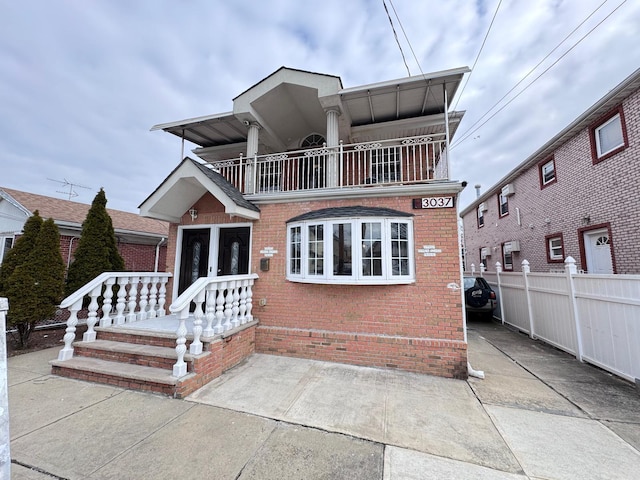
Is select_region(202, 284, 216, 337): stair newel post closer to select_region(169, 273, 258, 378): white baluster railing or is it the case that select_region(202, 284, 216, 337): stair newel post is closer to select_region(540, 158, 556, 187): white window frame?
select_region(169, 273, 258, 378): white baluster railing

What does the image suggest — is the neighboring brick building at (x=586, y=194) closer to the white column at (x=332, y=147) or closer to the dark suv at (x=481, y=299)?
the dark suv at (x=481, y=299)

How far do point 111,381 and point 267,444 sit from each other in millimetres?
3034

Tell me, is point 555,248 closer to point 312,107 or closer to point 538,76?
point 538,76

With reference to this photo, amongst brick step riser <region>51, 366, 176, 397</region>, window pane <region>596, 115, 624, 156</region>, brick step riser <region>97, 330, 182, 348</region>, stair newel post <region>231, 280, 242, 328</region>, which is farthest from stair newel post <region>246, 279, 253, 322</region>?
window pane <region>596, 115, 624, 156</region>

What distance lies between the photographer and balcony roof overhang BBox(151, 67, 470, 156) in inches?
229

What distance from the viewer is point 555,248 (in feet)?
31.2

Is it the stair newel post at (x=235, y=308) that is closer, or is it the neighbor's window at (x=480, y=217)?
the stair newel post at (x=235, y=308)

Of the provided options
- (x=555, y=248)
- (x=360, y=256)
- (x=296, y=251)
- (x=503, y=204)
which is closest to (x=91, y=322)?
(x=296, y=251)

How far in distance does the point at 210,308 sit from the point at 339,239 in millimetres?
2673

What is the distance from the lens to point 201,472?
222 cm

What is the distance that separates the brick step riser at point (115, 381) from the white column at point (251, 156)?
4.33m

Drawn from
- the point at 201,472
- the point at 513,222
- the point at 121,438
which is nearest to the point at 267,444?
the point at 201,472

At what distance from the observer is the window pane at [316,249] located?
498cm

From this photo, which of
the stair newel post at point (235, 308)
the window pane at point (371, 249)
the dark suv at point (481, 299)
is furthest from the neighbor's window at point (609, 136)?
the stair newel post at point (235, 308)
